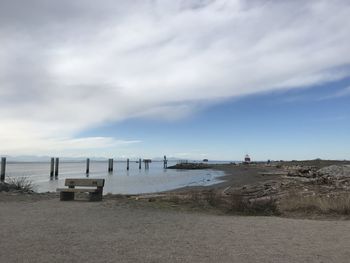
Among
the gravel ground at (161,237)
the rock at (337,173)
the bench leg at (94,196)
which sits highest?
the rock at (337,173)

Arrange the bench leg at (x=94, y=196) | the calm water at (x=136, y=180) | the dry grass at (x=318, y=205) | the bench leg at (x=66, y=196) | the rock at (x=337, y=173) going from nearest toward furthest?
1. the dry grass at (x=318, y=205)
2. the bench leg at (x=94, y=196)
3. the bench leg at (x=66, y=196)
4. the rock at (x=337, y=173)
5. the calm water at (x=136, y=180)

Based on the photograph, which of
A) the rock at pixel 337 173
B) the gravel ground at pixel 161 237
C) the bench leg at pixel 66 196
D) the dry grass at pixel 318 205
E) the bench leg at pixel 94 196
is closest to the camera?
the gravel ground at pixel 161 237

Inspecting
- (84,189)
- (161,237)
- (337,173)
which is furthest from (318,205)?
(337,173)

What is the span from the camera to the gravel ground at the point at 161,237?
763 cm

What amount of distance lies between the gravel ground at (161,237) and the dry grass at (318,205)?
55.5 inches

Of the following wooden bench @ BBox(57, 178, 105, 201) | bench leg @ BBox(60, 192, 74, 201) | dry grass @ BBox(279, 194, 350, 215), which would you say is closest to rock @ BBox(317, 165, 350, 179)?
dry grass @ BBox(279, 194, 350, 215)

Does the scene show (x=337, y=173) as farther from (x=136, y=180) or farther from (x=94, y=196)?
(x=136, y=180)

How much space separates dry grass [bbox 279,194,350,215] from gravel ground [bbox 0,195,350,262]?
141 cm

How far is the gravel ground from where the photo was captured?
7.63m

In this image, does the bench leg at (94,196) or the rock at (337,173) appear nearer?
the bench leg at (94,196)

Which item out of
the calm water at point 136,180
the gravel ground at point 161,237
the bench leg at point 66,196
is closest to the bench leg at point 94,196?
the bench leg at point 66,196

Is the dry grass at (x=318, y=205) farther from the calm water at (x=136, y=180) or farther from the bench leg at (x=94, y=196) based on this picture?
the calm water at (x=136, y=180)

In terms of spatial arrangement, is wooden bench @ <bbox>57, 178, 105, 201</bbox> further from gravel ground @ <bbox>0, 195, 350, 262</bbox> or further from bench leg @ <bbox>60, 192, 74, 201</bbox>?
gravel ground @ <bbox>0, 195, 350, 262</bbox>

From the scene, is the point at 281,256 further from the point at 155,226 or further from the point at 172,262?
the point at 155,226
